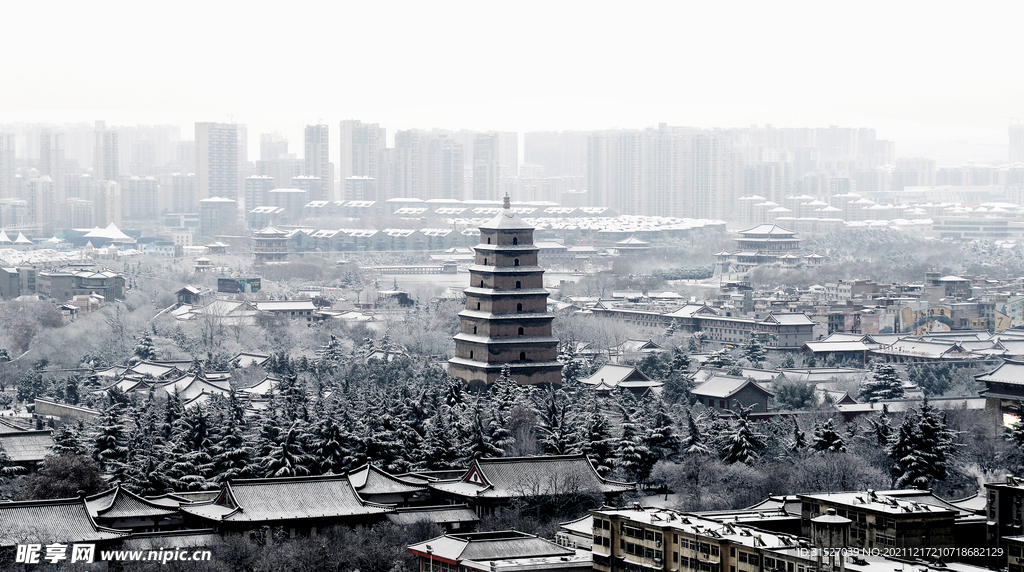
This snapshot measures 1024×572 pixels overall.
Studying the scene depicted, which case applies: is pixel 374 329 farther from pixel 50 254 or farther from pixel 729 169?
pixel 729 169

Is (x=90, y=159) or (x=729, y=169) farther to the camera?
(x=90, y=159)

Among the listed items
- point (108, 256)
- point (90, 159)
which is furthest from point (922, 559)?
point (90, 159)

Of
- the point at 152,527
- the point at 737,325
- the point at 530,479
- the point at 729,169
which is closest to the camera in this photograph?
the point at 152,527

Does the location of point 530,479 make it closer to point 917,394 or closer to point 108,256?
point 917,394

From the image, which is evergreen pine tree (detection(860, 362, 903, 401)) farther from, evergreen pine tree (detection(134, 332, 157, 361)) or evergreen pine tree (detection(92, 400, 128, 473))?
evergreen pine tree (detection(134, 332, 157, 361))

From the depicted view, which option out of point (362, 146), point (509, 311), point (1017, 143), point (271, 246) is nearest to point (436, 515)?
point (509, 311)

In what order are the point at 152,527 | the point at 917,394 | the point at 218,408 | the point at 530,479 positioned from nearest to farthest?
the point at 152,527 → the point at 530,479 → the point at 218,408 → the point at 917,394

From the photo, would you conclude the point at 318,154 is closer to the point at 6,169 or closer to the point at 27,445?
the point at 6,169

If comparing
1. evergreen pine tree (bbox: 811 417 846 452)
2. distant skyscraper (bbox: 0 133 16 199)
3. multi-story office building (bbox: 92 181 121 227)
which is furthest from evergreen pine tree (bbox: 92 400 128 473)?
distant skyscraper (bbox: 0 133 16 199)

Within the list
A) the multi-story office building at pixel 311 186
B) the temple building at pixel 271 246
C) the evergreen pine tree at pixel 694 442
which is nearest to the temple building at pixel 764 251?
the temple building at pixel 271 246
